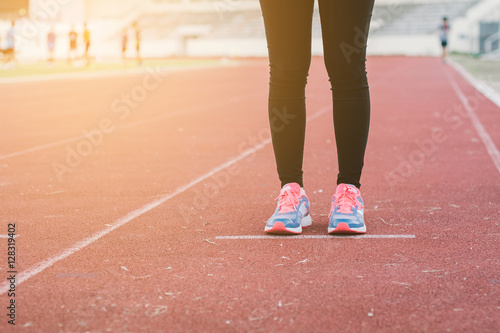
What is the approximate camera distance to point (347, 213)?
3432 mm

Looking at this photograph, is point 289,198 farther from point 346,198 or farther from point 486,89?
point 486,89

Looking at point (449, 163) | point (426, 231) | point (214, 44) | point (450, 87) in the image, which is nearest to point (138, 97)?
point (450, 87)

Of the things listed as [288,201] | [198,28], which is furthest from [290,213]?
[198,28]

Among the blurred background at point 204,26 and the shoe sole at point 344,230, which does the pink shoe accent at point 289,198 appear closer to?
the shoe sole at point 344,230

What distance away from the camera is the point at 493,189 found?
15.4ft

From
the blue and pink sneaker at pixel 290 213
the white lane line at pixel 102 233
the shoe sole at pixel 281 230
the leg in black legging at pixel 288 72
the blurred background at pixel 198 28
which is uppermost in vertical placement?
the blurred background at pixel 198 28

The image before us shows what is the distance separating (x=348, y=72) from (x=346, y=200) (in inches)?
23.5

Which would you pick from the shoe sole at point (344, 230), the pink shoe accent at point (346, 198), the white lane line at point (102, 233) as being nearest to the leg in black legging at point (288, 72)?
the pink shoe accent at point (346, 198)

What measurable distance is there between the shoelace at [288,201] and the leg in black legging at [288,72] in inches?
3.5

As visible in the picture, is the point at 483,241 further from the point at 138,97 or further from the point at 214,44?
the point at 214,44

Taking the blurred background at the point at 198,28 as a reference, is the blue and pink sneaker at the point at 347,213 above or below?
below

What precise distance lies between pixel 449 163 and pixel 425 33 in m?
44.0

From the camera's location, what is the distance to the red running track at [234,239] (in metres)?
2.38

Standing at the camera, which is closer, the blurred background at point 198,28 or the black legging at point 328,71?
the black legging at point 328,71
